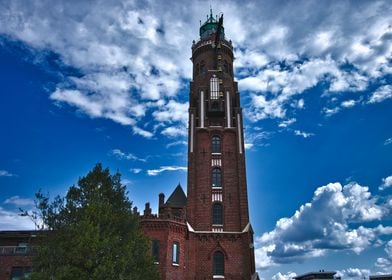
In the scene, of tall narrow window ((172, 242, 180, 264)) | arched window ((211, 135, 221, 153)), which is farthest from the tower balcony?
tall narrow window ((172, 242, 180, 264))

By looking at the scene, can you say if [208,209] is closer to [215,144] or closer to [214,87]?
[215,144]

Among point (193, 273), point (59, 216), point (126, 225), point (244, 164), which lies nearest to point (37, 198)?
point (59, 216)

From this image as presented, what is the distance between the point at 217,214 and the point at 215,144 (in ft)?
27.3

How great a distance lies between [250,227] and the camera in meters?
36.7

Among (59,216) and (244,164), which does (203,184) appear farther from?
(59,216)

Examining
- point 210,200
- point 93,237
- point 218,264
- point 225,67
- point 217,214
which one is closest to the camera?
point 93,237

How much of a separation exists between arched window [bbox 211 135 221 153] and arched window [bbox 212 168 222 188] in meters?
2.36

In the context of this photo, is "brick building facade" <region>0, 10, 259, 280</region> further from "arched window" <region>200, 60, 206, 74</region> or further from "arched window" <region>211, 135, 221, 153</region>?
"arched window" <region>200, 60, 206, 74</region>

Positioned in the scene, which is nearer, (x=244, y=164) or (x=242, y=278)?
(x=242, y=278)

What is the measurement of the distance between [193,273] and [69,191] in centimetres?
1820

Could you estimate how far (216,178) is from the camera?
131 ft

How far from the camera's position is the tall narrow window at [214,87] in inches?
1743

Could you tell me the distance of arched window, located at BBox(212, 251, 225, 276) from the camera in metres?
35.2

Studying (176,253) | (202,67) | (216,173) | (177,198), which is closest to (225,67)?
(202,67)
